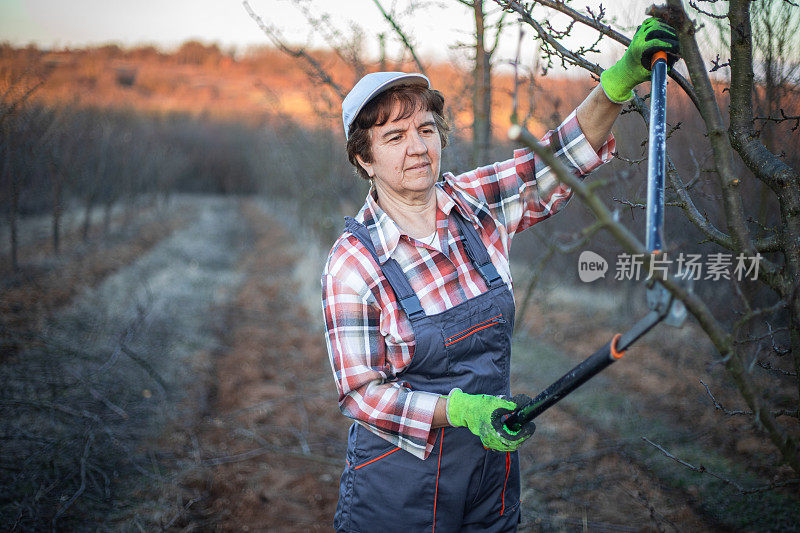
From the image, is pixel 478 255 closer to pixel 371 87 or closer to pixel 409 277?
pixel 409 277

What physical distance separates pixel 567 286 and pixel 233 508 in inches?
296

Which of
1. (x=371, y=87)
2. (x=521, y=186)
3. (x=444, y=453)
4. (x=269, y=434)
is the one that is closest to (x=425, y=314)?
(x=444, y=453)

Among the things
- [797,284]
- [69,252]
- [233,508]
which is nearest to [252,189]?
[69,252]

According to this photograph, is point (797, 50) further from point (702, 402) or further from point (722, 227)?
point (702, 402)

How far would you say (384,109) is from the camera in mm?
1824

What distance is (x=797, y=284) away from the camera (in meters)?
1.34

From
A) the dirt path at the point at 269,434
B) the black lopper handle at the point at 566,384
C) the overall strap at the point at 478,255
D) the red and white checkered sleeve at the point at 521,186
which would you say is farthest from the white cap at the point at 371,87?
the dirt path at the point at 269,434

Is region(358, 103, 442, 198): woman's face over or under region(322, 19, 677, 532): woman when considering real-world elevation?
over

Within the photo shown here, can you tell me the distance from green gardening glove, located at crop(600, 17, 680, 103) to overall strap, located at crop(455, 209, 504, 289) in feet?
2.12

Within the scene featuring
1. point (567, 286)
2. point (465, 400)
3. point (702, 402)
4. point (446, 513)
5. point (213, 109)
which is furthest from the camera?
point (213, 109)

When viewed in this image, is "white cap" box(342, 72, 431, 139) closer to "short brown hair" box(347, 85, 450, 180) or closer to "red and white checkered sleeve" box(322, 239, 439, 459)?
"short brown hair" box(347, 85, 450, 180)

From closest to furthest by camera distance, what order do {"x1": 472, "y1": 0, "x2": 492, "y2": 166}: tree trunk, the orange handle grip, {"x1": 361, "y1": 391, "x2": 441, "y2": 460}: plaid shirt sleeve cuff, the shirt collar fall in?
the orange handle grip
{"x1": 361, "y1": 391, "x2": 441, "y2": 460}: plaid shirt sleeve cuff
the shirt collar
{"x1": 472, "y1": 0, "x2": 492, "y2": 166}: tree trunk

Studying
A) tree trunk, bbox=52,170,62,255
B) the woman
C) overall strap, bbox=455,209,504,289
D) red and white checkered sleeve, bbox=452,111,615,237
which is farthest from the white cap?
tree trunk, bbox=52,170,62,255

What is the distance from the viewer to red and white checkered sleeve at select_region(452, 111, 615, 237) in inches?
73.5
